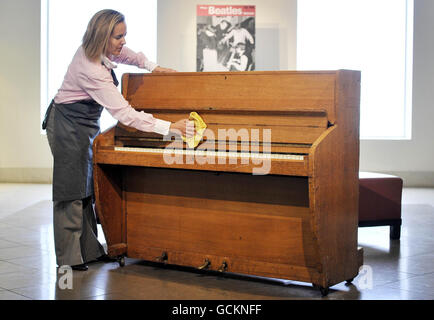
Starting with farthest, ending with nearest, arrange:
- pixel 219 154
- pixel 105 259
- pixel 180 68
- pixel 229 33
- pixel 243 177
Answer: pixel 180 68, pixel 229 33, pixel 105 259, pixel 243 177, pixel 219 154

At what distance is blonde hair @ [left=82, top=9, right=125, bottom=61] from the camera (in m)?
3.64

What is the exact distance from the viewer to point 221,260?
11.8 ft

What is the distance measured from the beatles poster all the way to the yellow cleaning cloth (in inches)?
159

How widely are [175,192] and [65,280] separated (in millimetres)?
789

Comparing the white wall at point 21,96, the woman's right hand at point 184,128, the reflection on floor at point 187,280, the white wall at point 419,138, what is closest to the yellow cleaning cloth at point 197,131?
the woman's right hand at point 184,128

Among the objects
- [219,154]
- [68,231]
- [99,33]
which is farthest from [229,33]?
[219,154]

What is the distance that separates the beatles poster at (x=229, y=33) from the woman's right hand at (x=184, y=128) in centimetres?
405

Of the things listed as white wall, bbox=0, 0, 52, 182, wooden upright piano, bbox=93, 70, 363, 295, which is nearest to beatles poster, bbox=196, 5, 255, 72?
white wall, bbox=0, 0, 52, 182

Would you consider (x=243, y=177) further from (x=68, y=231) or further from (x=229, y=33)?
(x=229, y=33)

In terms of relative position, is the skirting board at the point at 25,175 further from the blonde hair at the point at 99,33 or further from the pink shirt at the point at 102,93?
the blonde hair at the point at 99,33

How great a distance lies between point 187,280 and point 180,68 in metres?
4.55

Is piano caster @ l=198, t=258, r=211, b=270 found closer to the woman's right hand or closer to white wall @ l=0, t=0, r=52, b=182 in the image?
the woman's right hand

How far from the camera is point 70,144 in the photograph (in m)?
3.75
